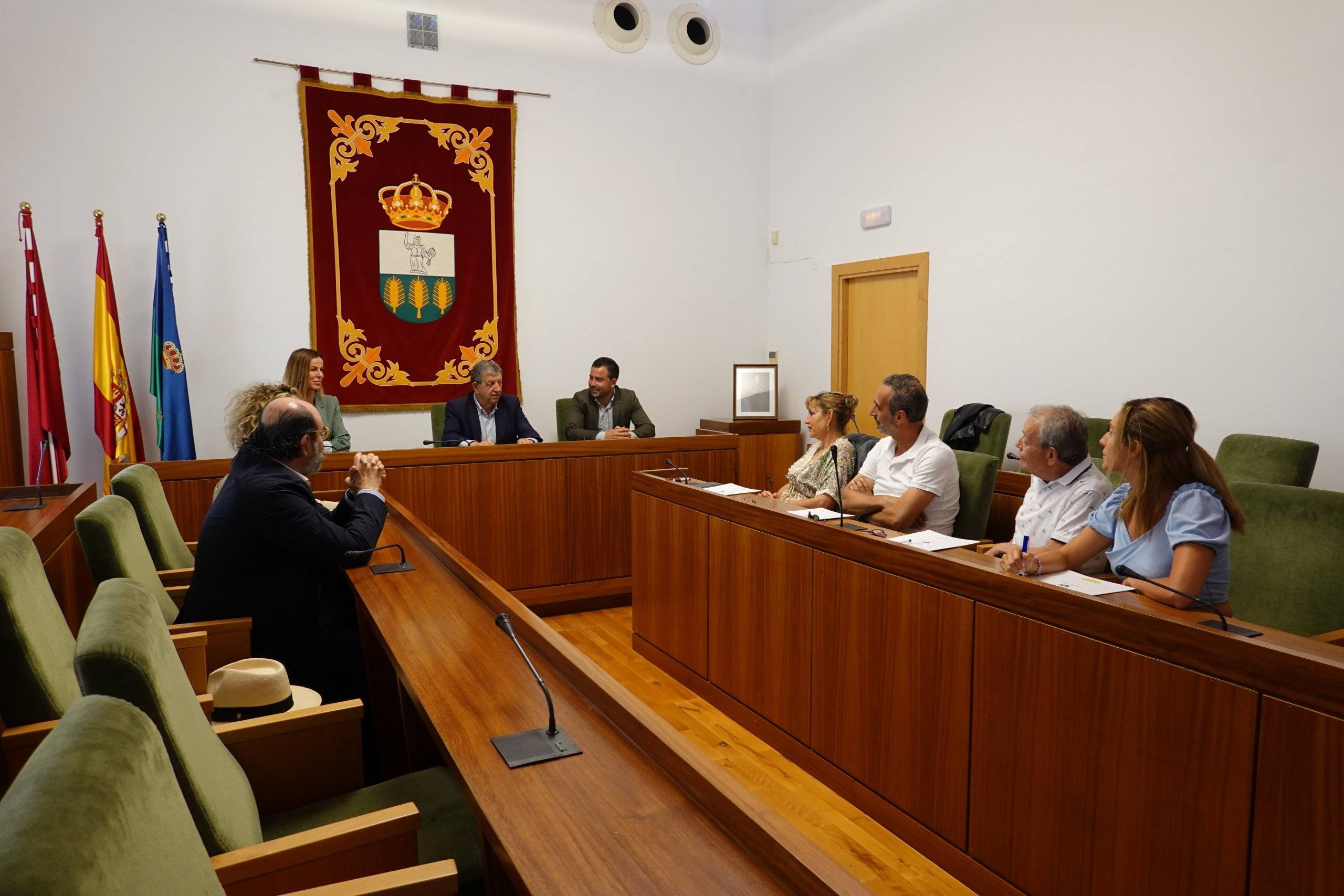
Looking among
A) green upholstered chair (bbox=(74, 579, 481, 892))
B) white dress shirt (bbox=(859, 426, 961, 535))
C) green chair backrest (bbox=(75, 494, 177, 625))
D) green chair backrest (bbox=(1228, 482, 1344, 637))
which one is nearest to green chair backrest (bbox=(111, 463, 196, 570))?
green chair backrest (bbox=(75, 494, 177, 625))

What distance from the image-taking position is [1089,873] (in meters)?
1.82

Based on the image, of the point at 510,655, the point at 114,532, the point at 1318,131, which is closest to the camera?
the point at 510,655

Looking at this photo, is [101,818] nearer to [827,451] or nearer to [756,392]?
[827,451]

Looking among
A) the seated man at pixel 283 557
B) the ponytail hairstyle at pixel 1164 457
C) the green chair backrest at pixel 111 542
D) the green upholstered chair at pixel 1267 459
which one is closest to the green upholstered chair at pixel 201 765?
the green chair backrest at pixel 111 542

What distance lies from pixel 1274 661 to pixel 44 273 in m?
5.79

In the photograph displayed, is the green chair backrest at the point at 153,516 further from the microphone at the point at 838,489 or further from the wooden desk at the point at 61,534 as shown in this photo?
the microphone at the point at 838,489

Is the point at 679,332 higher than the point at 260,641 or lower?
higher

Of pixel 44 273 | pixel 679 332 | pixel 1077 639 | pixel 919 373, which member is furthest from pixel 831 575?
pixel 44 273

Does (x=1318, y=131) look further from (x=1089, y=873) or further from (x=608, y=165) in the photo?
(x=608, y=165)

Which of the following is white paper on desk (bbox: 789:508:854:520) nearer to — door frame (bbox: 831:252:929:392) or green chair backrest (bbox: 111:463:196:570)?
green chair backrest (bbox: 111:463:196:570)

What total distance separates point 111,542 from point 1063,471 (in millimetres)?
2557

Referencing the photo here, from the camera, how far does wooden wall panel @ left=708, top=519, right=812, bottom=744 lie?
108 inches

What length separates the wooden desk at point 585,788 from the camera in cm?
104

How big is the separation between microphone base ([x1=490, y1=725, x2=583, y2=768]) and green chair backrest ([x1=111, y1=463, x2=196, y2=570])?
1.67 metres
